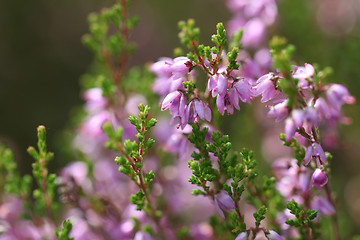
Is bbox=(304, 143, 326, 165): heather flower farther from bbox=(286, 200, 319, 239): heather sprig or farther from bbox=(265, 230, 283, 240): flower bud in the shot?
bbox=(265, 230, 283, 240): flower bud

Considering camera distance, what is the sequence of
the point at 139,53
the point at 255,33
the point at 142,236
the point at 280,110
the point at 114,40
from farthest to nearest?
the point at 139,53
the point at 255,33
the point at 114,40
the point at 142,236
the point at 280,110

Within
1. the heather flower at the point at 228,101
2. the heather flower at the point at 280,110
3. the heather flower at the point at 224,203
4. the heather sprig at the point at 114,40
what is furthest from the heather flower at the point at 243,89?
the heather sprig at the point at 114,40

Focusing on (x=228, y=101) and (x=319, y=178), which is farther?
(x=228, y=101)

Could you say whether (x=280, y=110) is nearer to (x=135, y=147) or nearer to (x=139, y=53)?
(x=135, y=147)

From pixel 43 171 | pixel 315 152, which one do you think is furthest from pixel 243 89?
pixel 43 171

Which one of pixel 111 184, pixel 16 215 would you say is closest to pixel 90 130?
pixel 111 184

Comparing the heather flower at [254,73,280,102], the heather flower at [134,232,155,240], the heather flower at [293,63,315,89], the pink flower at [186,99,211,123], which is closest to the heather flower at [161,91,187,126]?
the pink flower at [186,99,211,123]

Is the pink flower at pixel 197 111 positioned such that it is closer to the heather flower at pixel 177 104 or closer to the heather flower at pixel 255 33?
the heather flower at pixel 177 104
